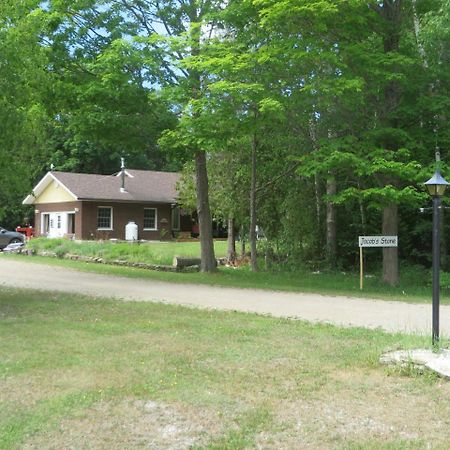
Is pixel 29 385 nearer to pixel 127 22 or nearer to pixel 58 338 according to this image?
pixel 58 338

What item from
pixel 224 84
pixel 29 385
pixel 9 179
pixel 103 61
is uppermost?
pixel 103 61

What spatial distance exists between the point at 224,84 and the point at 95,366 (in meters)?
9.20

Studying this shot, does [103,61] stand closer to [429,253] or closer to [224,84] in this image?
[224,84]

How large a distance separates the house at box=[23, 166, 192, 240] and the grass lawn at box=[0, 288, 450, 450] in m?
29.0

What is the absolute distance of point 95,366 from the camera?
6836 mm

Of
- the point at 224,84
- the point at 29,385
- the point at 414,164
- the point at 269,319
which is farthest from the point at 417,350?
the point at 224,84

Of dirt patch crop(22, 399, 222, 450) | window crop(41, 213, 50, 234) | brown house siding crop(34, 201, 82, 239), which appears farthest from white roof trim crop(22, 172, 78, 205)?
dirt patch crop(22, 399, 222, 450)

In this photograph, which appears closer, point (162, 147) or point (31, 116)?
point (31, 116)

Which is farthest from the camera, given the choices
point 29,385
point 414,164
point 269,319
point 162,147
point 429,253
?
point 429,253

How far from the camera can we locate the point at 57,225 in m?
40.1

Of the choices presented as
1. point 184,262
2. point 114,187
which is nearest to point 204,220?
point 184,262

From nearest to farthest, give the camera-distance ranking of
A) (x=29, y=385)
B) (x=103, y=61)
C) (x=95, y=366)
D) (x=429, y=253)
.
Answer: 1. (x=29, y=385)
2. (x=95, y=366)
3. (x=103, y=61)
4. (x=429, y=253)

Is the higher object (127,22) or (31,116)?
(127,22)

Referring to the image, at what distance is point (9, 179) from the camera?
1236cm
